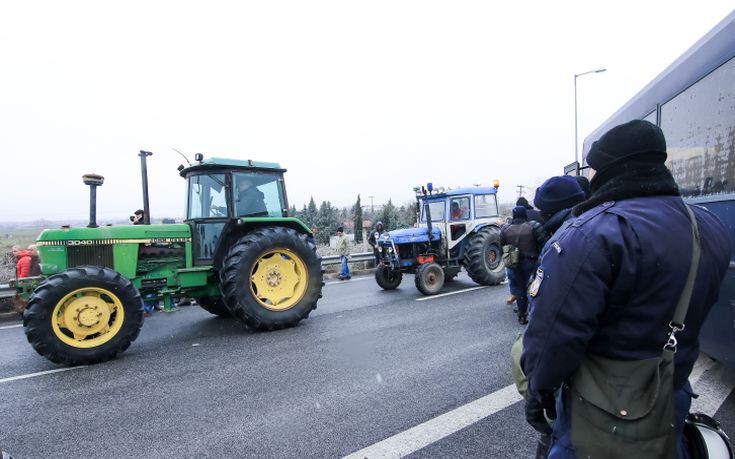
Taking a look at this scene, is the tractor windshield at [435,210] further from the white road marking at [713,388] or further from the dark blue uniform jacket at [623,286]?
the dark blue uniform jacket at [623,286]

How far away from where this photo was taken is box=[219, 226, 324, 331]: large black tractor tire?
18.6 ft

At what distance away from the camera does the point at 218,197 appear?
20.4ft

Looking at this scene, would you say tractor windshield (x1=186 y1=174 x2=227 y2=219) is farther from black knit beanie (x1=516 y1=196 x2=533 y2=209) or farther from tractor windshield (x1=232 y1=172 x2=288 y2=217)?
black knit beanie (x1=516 y1=196 x2=533 y2=209)

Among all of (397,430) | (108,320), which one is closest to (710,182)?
(397,430)

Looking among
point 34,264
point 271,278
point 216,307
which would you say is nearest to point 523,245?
point 271,278

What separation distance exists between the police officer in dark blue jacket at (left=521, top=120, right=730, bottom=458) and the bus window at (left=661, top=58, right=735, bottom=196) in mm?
2169

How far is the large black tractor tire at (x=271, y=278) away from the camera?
18.6ft

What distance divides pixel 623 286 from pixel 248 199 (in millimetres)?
5702

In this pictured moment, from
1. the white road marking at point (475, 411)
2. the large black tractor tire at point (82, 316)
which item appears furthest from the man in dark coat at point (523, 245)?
the large black tractor tire at point (82, 316)

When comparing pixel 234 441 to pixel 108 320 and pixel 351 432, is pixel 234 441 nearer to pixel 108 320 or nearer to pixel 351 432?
pixel 351 432

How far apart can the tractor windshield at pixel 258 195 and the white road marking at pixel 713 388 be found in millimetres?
5477

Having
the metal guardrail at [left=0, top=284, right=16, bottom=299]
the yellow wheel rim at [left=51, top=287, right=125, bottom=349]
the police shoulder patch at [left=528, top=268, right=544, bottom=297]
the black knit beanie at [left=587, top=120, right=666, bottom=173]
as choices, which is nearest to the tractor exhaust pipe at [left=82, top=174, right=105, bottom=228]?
the yellow wheel rim at [left=51, top=287, right=125, bottom=349]

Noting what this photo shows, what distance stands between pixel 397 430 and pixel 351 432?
0.32m

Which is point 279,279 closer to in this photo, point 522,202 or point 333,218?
point 522,202
